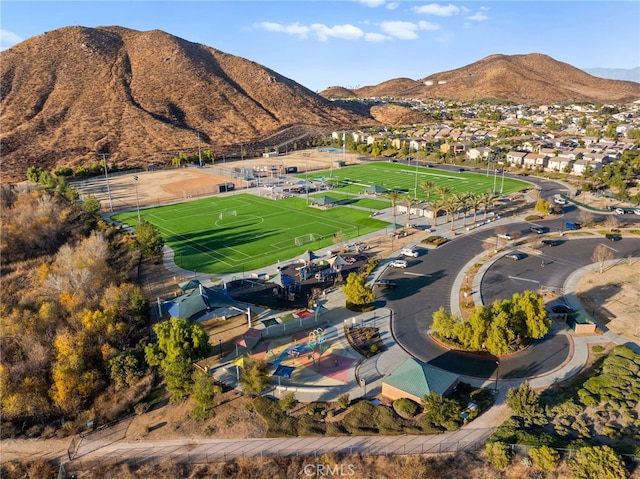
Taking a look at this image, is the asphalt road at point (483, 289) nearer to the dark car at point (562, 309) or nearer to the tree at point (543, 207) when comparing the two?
the tree at point (543, 207)

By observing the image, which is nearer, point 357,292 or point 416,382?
point 416,382

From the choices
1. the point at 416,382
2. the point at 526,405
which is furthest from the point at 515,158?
the point at 416,382

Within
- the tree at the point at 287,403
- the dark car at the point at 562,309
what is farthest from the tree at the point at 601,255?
the tree at the point at 287,403

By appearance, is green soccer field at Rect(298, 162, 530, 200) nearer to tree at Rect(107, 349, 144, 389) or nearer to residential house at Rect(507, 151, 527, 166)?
residential house at Rect(507, 151, 527, 166)

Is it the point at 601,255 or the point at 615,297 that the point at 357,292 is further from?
the point at 601,255

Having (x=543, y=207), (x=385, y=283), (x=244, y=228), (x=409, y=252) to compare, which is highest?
(x=543, y=207)

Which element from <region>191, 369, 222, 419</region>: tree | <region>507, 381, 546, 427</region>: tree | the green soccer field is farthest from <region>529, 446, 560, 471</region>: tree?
the green soccer field
